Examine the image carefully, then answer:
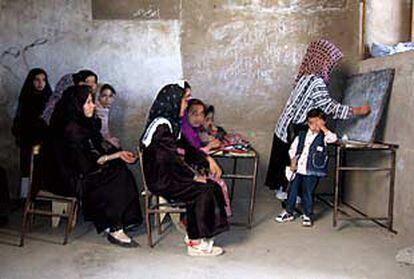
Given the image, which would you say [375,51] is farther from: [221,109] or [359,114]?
[221,109]

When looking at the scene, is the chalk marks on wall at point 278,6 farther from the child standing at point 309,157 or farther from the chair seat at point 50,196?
the chair seat at point 50,196

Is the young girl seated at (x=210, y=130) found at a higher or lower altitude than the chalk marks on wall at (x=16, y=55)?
lower

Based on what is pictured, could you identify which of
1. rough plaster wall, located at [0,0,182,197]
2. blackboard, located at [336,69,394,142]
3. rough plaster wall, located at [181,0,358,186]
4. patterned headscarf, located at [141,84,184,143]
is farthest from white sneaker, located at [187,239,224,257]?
rough plaster wall, located at [0,0,182,197]

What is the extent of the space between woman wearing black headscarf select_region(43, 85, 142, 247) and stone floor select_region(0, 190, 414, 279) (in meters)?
0.20

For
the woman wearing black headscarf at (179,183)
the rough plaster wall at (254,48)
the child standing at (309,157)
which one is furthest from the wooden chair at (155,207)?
the rough plaster wall at (254,48)

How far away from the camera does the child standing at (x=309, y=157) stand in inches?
168

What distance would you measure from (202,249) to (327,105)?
167 centimetres

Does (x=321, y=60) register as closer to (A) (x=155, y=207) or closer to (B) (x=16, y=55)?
(A) (x=155, y=207)

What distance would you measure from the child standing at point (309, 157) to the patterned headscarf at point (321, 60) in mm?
408

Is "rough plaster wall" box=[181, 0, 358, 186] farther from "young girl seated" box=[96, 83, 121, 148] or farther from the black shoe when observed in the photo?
the black shoe

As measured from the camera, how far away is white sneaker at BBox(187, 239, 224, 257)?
355 centimetres

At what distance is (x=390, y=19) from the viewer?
5039mm

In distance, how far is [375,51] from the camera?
16.1 feet

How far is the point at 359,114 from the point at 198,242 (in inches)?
70.6
